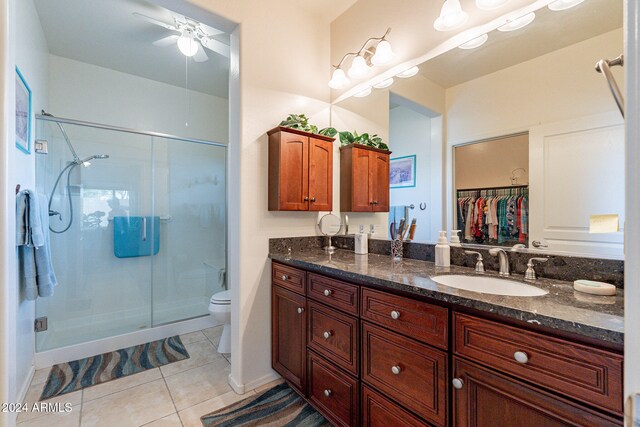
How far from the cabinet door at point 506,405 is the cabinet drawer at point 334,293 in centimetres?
50

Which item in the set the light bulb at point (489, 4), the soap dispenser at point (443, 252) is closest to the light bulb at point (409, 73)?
the light bulb at point (489, 4)

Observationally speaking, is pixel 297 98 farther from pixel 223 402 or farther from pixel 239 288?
pixel 223 402

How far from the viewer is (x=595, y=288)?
97 cm

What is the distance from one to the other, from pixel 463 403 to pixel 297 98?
81.4 inches

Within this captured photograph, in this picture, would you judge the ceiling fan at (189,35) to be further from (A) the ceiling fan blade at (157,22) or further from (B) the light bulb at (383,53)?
(B) the light bulb at (383,53)

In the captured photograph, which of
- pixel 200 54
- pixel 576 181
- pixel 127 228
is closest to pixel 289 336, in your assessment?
pixel 576 181

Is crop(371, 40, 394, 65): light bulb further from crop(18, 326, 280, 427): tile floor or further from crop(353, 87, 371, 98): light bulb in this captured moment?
crop(18, 326, 280, 427): tile floor

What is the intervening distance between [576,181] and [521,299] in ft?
2.13

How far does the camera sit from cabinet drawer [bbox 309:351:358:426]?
52.5 inches

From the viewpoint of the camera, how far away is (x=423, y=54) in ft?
5.67

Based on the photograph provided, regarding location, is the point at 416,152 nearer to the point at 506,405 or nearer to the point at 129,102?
the point at 506,405

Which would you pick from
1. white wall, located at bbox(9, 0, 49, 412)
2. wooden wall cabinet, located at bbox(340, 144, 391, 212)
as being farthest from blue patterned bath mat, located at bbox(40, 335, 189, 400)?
wooden wall cabinet, located at bbox(340, 144, 391, 212)

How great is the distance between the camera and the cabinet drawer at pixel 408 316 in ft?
3.29

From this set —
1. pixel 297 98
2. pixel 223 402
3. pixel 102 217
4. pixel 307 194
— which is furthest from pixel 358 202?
pixel 102 217
